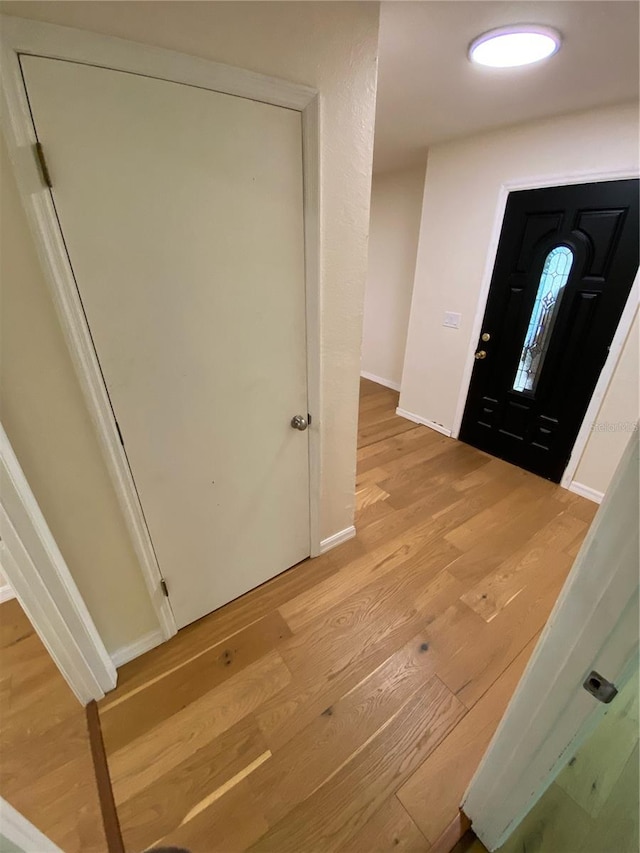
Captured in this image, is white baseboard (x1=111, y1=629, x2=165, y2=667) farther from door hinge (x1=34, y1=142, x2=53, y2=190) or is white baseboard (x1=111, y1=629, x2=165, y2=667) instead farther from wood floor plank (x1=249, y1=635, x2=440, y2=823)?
door hinge (x1=34, y1=142, x2=53, y2=190)

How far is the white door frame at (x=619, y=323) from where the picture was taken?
2.05 meters

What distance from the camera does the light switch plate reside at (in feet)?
9.69

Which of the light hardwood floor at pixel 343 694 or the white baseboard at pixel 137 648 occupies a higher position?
the white baseboard at pixel 137 648

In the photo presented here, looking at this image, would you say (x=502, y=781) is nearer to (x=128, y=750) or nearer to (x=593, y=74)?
(x=128, y=750)

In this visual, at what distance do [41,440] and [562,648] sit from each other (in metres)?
1.38

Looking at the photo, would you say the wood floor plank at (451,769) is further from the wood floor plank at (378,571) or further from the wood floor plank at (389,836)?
the wood floor plank at (378,571)

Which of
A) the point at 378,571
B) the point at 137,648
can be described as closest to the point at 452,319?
the point at 378,571

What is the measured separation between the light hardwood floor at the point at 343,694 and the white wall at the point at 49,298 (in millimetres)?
410

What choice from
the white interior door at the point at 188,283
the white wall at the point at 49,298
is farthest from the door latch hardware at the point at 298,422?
the white wall at the point at 49,298

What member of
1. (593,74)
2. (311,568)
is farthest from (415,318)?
(311,568)

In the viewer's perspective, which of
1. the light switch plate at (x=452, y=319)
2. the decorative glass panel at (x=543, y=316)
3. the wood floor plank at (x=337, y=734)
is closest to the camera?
the wood floor plank at (x=337, y=734)

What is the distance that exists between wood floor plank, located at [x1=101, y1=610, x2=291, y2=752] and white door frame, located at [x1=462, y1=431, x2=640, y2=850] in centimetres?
93

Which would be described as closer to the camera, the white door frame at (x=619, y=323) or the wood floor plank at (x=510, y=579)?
the wood floor plank at (x=510, y=579)

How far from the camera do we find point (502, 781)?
879 mm
